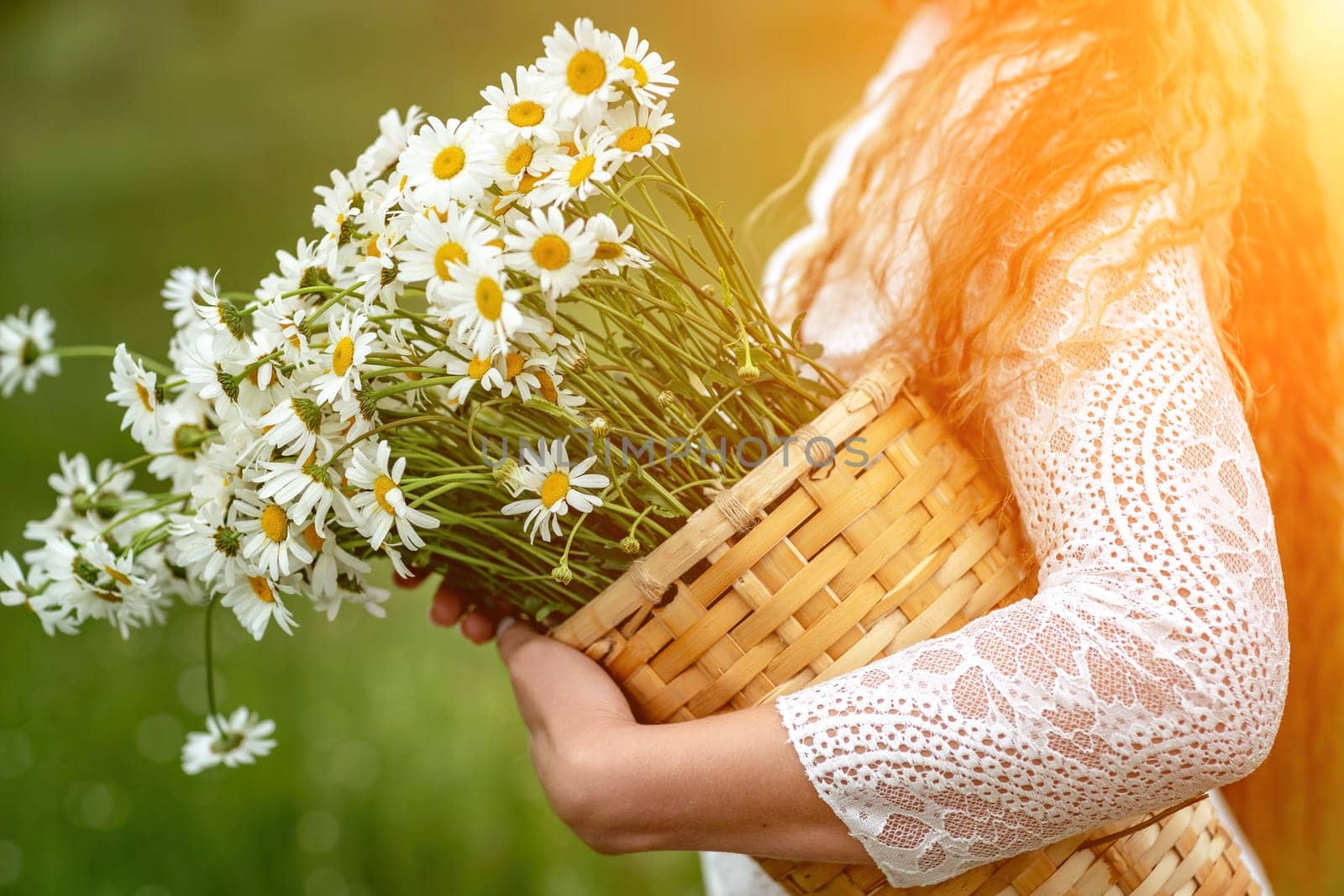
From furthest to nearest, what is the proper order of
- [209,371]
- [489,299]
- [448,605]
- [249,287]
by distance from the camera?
[249,287] < [448,605] < [209,371] < [489,299]

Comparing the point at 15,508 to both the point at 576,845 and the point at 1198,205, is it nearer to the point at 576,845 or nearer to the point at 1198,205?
the point at 576,845

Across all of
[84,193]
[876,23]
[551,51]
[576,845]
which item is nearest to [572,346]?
[551,51]

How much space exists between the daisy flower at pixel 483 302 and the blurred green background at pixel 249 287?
702 millimetres

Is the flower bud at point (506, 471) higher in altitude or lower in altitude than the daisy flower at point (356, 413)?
lower

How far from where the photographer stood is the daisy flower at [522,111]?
2.23 feet

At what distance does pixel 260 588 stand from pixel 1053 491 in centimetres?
56

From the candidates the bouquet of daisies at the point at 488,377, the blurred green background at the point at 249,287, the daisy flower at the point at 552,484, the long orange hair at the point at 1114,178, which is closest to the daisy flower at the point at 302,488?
the bouquet of daisies at the point at 488,377

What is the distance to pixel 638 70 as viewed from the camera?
0.68 m

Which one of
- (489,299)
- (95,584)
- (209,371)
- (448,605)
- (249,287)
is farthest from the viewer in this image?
(249,287)

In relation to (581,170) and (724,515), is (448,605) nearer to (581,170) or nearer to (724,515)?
(724,515)

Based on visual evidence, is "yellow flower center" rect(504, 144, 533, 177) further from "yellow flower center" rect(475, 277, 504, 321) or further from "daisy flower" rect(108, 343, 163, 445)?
"daisy flower" rect(108, 343, 163, 445)

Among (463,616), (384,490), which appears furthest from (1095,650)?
(463,616)

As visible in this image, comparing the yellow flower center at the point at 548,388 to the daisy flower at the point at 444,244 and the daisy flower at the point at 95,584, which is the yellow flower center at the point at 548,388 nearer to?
the daisy flower at the point at 444,244

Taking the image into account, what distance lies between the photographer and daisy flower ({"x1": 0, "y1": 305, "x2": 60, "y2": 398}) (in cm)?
101
